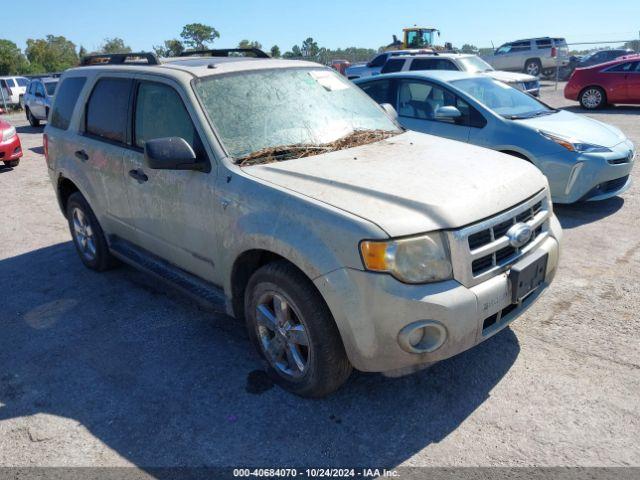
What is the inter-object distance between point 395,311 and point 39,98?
742 inches

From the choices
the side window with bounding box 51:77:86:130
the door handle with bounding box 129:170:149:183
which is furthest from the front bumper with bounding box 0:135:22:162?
the door handle with bounding box 129:170:149:183

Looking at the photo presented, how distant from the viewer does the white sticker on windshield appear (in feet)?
13.7

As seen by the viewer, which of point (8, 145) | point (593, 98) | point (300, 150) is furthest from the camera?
point (593, 98)

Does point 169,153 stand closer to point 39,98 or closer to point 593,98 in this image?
point 593,98

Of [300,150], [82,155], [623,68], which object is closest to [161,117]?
[300,150]

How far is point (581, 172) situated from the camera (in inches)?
232

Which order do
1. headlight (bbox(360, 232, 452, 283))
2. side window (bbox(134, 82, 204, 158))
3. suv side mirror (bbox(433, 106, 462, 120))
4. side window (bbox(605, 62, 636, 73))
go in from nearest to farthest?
headlight (bbox(360, 232, 452, 283)) < side window (bbox(134, 82, 204, 158)) < suv side mirror (bbox(433, 106, 462, 120)) < side window (bbox(605, 62, 636, 73))

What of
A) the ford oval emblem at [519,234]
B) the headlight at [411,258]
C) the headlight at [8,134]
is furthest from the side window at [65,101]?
the headlight at [8,134]

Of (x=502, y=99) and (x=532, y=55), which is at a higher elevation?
(x=502, y=99)

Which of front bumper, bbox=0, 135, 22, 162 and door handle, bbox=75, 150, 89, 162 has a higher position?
door handle, bbox=75, 150, 89, 162

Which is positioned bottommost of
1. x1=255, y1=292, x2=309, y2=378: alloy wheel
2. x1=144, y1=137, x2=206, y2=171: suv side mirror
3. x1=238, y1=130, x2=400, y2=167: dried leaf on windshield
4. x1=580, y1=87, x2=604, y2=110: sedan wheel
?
x1=580, y1=87, x2=604, y2=110: sedan wheel

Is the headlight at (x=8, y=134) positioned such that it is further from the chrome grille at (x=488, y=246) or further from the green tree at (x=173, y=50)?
the chrome grille at (x=488, y=246)

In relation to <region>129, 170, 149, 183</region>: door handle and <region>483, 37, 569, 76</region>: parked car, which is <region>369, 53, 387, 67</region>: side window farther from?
<region>129, 170, 149, 183</region>: door handle

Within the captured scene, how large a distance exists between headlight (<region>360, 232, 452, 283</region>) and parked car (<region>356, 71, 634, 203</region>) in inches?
155
